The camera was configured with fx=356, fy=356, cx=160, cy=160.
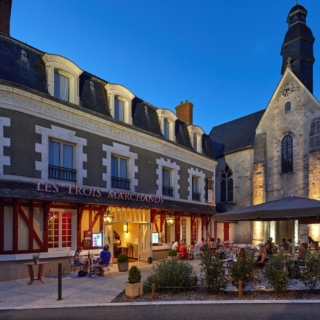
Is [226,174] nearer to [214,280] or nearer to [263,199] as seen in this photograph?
[263,199]

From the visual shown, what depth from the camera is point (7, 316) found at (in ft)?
22.3

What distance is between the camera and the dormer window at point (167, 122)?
19.1 metres

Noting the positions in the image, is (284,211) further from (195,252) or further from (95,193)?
(195,252)

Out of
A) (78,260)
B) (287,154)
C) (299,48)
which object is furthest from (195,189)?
(299,48)

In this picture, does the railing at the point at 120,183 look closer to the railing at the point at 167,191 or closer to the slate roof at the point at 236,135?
the railing at the point at 167,191

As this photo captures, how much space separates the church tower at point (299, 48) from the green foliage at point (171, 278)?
21717 millimetres

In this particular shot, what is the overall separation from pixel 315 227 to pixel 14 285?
17809 millimetres

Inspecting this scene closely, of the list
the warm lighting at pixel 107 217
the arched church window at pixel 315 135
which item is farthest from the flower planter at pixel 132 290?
the arched church window at pixel 315 135

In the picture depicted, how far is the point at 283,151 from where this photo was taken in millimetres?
25094

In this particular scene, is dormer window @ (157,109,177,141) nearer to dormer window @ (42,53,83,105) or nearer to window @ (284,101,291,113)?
dormer window @ (42,53,83,105)

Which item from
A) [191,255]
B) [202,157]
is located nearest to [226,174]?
[202,157]

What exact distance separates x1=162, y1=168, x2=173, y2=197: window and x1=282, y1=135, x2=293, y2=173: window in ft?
31.9

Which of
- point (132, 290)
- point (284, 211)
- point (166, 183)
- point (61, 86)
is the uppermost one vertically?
point (61, 86)

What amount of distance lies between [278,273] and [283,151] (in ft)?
59.6
